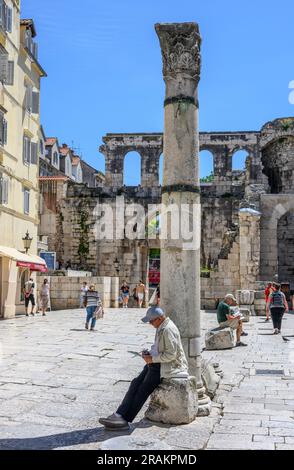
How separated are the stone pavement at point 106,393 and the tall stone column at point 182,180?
2.58 feet

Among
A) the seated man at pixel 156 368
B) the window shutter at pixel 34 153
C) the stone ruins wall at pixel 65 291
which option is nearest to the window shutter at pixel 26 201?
the window shutter at pixel 34 153

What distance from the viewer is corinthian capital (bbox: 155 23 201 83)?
6.87 metres

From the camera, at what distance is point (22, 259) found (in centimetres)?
1903

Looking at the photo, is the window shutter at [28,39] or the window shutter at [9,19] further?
the window shutter at [28,39]

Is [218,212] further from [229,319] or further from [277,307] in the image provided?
[229,319]

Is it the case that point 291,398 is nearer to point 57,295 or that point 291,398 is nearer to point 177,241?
point 177,241

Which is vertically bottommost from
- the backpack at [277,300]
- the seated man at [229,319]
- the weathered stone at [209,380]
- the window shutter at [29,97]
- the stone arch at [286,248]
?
the weathered stone at [209,380]

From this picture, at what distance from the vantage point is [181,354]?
6098 millimetres

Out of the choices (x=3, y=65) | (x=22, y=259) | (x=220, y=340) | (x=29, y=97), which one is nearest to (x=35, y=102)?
(x=29, y=97)

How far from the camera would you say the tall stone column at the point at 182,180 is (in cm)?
658

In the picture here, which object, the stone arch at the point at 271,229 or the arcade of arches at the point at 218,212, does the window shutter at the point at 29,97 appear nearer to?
the arcade of arches at the point at 218,212

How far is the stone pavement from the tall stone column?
30.9 inches

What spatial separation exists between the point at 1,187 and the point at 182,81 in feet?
43.2

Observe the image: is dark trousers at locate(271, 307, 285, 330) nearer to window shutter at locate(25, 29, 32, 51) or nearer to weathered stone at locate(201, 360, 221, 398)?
weathered stone at locate(201, 360, 221, 398)
